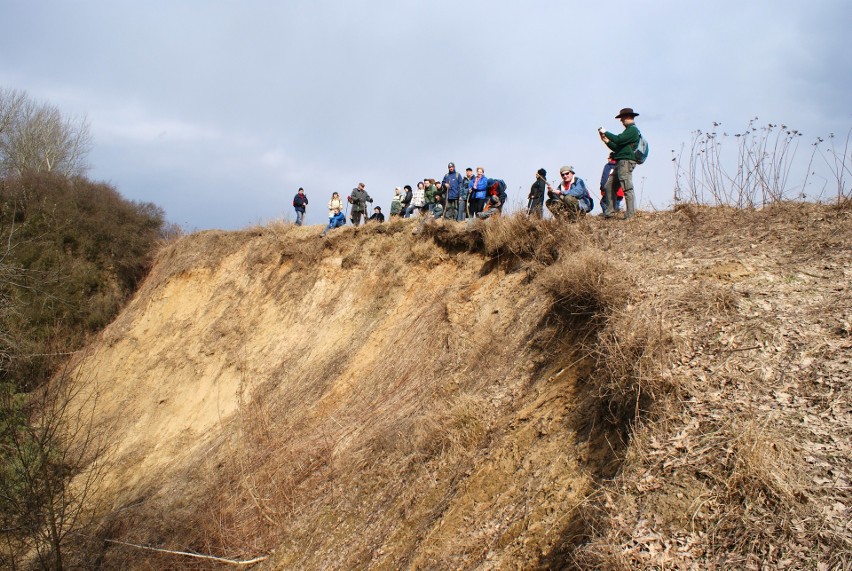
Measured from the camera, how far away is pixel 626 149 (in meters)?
10.1

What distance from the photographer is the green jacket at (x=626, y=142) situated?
10070 millimetres

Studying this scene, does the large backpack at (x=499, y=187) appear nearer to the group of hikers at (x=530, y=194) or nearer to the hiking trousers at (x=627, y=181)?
the group of hikers at (x=530, y=194)

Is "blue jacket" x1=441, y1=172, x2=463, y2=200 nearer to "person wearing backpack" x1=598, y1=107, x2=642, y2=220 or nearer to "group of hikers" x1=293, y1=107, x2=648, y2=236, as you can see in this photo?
"group of hikers" x1=293, y1=107, x2=648, y2=236

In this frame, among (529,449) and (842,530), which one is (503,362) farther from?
(842,530)

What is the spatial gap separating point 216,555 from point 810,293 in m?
8.37

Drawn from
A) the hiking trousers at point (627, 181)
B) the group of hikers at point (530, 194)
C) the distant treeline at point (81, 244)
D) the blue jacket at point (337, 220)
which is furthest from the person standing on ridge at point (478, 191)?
the distant treeline at point (81, 244)

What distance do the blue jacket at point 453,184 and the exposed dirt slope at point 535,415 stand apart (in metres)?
1.34

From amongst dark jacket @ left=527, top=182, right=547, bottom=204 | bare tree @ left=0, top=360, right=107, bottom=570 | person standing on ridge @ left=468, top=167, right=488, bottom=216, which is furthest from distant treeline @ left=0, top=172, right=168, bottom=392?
dark jacket @ left=527, top=182, right=547, bottom=204

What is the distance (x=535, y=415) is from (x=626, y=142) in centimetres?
527

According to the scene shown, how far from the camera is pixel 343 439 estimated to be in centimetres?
991

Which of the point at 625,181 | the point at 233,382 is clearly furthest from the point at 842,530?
the point at 233,382

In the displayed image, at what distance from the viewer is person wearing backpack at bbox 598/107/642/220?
1010 cm

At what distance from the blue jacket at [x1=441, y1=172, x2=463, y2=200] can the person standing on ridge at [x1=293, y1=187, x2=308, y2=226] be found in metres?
6.53

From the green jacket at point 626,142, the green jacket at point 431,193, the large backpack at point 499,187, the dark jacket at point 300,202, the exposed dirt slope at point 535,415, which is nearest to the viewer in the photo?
the exposed dirt slope at point 535,415
